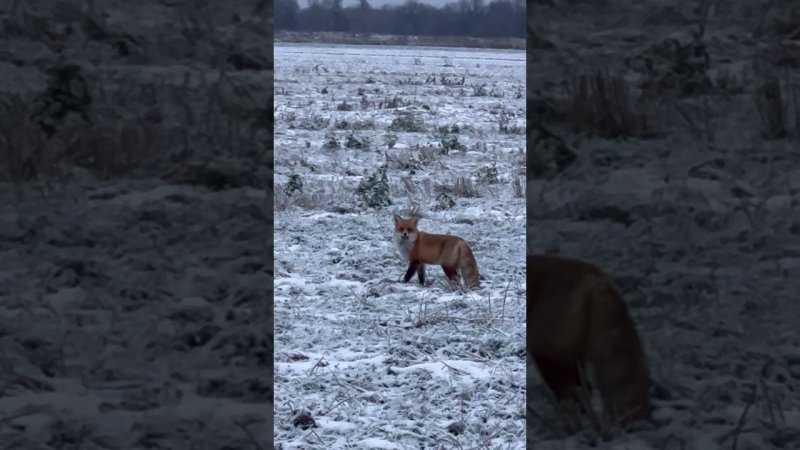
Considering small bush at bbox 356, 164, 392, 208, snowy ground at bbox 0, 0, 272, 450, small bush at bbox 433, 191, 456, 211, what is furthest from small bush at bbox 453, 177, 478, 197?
snowy ground at bbox 0, 0, 272, 450

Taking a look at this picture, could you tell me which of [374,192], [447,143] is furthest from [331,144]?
[374,192]

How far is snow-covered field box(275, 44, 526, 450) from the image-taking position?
488cm

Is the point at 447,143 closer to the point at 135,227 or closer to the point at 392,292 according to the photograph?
the point at 392,292

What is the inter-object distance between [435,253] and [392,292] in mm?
391

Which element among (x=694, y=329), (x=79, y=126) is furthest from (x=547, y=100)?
(x=79, y=126)

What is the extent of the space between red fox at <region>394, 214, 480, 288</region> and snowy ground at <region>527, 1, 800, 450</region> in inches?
174

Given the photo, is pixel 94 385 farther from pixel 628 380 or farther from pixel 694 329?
pixel 694 329

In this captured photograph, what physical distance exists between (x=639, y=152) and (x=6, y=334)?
62.3 inches

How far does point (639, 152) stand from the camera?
2619 millimetres

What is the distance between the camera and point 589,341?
272 cm

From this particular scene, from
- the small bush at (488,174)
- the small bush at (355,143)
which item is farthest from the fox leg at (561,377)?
the small bush at (355,143)

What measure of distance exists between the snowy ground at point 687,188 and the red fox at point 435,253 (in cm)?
441

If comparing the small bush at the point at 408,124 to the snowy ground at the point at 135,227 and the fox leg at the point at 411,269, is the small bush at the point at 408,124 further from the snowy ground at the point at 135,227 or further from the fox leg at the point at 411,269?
the snowy ground at the point at 135,227

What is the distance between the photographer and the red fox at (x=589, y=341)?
266 centimetres
